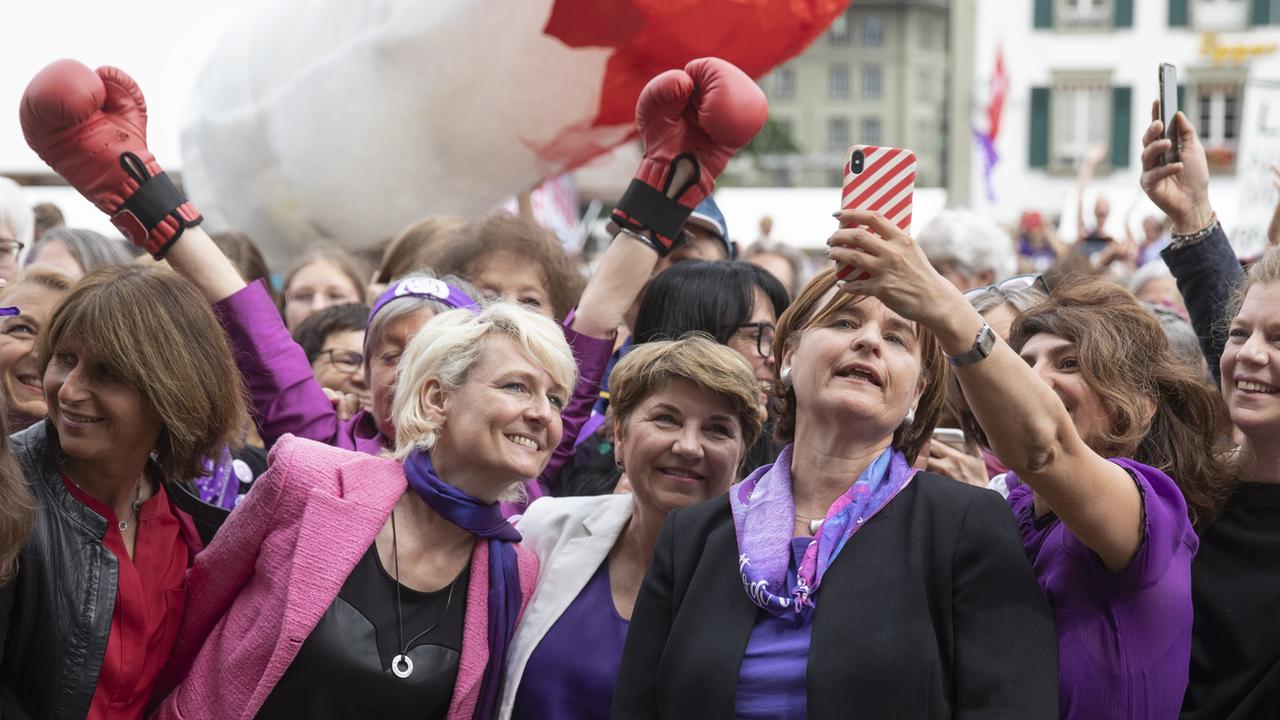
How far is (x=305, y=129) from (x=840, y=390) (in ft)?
11.0

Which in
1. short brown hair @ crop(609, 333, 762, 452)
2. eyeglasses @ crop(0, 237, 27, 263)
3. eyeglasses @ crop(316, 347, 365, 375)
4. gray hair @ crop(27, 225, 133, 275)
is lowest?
eyeglasses @ crop(316, 347, 365, 375)

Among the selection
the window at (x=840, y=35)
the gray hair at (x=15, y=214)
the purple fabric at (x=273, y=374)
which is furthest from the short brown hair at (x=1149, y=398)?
the window at (x=840, y=35)

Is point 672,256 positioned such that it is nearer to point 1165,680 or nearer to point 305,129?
point 305,129

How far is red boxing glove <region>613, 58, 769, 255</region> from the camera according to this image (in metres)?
3.42

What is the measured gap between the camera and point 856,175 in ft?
7.99

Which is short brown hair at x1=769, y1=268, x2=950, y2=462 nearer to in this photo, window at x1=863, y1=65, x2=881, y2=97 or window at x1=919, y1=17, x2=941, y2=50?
window at x1=863, y1=65, x2=881, y2=97

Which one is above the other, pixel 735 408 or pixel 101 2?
pixel 101 2

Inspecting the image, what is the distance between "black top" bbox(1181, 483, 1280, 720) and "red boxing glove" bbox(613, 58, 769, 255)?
138cm

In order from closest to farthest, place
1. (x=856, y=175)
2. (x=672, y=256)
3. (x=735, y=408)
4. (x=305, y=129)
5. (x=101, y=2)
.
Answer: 1. (x=856, y=175)
2. (x=735, y=408)
3. (x=672, y=256)
4. (x=305, y=129)
5. (x=101, y=2)

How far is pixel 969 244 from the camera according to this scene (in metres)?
5.93

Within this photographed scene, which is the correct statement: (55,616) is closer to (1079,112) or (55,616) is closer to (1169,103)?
(1169,103)

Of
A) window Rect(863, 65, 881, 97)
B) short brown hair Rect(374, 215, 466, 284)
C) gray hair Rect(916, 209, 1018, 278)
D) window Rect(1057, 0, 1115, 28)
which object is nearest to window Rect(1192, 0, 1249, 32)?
window Rect(1057, 0, 1115, 28)

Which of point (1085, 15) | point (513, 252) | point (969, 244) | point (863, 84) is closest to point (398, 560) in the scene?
point (513, 252)

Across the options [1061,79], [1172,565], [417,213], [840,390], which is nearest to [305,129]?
[417,213]
